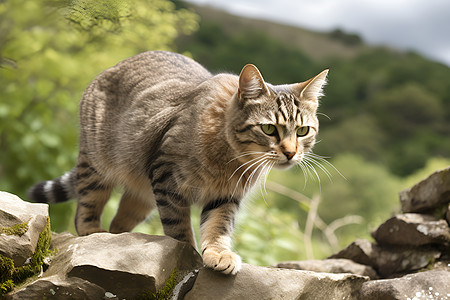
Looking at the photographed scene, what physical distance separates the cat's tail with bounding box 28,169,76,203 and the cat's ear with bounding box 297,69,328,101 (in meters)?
1.46

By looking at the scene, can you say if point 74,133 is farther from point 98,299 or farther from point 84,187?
point 98,299

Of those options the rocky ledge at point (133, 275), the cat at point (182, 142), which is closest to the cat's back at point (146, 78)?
the cat at point (182, 142)

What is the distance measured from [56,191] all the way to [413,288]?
6.61 ft

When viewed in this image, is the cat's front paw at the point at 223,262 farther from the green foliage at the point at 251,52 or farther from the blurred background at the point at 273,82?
the green foliage at the point at 251,52

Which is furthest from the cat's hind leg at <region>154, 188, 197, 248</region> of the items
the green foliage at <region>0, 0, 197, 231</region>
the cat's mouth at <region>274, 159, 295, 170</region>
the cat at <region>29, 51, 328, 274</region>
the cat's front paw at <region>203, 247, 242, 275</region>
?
the green foliage at <region>0, 0, 197, 231</region>

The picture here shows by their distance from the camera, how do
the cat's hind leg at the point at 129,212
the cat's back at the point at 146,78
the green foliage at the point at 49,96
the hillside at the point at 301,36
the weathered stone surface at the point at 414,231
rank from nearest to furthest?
the weathered stone surface at the point at 414,231, the cat's back at the point at 146,78, the cat's hind leg at the point at 129,212, the green foliage at the point at 49,96, the hillside at the point at 301,36

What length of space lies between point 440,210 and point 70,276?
1944mm

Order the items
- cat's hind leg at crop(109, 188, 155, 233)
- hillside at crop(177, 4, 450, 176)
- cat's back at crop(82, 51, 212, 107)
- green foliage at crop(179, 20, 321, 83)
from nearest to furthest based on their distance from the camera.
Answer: cat's back at crop(82, 51, 212, 107), cat's hind leg at crop(109, 188, 155, 233), green foliage at crop(179, 20, 321, 83), hillside at crop(177, 4, 450, 176)

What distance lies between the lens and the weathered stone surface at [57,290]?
172 centimetres

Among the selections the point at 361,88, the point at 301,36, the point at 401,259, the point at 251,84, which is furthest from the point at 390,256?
the point at 301,36

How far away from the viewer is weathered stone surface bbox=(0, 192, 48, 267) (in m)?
1.77

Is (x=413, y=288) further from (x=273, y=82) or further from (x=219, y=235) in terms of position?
(x=273, y=82)

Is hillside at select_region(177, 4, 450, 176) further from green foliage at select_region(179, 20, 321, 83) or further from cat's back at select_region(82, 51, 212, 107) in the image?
cat's back at select_region(82, 51, 212, 107)

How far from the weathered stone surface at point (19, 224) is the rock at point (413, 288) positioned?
4.59ft
